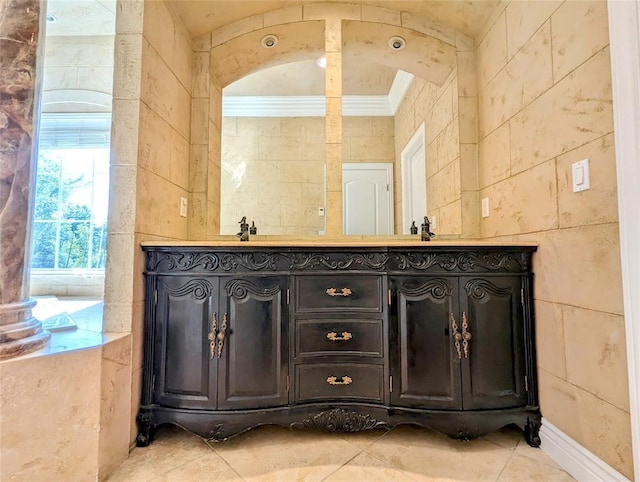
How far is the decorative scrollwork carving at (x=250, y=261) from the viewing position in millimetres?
1441

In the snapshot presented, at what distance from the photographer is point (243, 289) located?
1441 millimetres

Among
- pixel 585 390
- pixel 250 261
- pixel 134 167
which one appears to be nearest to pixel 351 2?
pixel 134 167

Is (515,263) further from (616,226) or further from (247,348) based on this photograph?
(247,348)

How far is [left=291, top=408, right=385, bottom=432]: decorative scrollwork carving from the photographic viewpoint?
142 centimetres

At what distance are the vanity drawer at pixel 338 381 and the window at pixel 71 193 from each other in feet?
6.92

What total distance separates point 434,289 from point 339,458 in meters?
0.86

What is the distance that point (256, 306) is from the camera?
144 centimetres

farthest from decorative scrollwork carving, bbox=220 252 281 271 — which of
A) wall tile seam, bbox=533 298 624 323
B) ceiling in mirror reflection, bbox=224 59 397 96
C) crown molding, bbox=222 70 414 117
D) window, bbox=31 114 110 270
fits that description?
window, bbox=31 114 110 270

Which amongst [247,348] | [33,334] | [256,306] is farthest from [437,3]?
[33,334]

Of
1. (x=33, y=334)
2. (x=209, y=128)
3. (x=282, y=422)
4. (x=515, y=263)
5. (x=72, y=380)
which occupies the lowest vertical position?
(x=282, y=422)

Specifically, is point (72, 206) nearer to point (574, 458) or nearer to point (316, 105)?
point (316, 105)

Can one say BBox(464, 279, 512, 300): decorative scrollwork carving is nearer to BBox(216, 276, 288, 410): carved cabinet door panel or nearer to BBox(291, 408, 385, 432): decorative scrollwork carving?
BBox(291, 408, 385, 432): decorative scrollwork carving

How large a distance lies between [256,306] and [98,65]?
2548 millimetres

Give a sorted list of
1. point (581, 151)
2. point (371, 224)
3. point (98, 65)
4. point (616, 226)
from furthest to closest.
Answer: point (98, 65)
point (371, 224)
point (581, 151)
point (616, 226)
